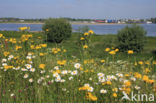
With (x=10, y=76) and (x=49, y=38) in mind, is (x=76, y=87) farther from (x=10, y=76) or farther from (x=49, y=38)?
(x=49, y=38)

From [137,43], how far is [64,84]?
8336mm

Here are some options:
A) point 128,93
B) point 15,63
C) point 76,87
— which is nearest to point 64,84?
point 76,87

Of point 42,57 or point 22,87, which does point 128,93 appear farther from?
point 42,57

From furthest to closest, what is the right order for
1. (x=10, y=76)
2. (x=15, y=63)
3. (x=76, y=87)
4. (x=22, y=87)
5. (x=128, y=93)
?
(x=15, y=63), (x=10, y=76), (x=22, y=87), (x=76, y=87), (x=128, y=93)

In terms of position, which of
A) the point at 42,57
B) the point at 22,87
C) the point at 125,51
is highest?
the point at 42,57

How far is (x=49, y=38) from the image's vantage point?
48.5 feet

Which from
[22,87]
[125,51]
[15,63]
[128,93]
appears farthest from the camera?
[125,51]

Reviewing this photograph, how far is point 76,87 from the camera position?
2.69 m

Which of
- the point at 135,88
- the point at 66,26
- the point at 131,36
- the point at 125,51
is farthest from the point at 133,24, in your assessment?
the point at 135,88

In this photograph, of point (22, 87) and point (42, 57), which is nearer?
point (22, 87)

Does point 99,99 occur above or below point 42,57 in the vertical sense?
below

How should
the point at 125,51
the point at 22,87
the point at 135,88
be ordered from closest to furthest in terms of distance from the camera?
the point at 135,88 < the point at 22,87 < the point at 125,51

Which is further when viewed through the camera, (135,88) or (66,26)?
(66,26)

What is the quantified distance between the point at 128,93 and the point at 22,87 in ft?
5.13
